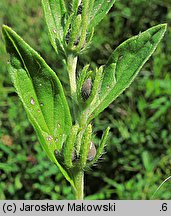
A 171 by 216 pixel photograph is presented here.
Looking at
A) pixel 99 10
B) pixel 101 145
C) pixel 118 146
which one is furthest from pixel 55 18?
pixel 118 146

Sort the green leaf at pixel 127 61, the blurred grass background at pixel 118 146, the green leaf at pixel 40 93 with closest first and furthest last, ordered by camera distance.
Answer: the green leaf at pixel 40 93
the green leaf at pixel 127 61
the blurred grass background at pixel 118 146

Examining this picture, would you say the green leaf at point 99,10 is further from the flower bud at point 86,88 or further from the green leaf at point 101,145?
the green leaf at point 101,145

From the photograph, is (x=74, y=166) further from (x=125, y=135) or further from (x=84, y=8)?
(x=125, y=135)

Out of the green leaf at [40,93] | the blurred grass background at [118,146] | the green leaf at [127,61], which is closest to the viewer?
the green leaf at [40,93]

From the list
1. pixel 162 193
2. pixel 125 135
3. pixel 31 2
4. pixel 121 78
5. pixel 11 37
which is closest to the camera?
pixel 11 37

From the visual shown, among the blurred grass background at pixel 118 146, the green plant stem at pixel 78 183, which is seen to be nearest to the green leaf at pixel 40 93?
the green plant stem at pixel 78 183
